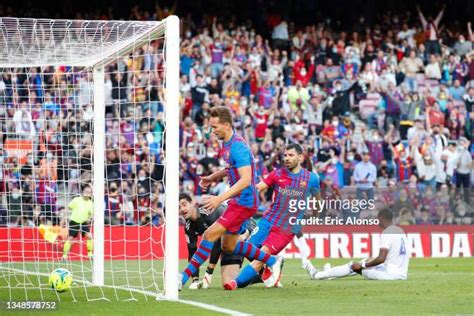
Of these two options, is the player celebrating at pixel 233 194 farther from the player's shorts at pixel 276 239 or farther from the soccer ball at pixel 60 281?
the soccer ball at pixel 60 281

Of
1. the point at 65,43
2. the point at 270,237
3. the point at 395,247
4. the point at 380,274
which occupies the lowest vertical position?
the point at 380,274

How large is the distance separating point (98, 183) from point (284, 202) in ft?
8.83

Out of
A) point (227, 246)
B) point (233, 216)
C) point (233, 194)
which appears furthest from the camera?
point (227, 246)

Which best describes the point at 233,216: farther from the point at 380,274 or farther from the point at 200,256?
the point at 380,274

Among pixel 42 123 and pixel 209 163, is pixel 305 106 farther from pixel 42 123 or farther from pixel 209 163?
pixel 42 123

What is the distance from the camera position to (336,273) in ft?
52.5

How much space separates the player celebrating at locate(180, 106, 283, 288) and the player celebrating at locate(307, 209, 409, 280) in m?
2.20

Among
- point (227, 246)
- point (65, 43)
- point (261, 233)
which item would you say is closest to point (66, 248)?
point (261, 233)

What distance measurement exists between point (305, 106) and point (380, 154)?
2592mm

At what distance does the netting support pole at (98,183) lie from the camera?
50.0 ft

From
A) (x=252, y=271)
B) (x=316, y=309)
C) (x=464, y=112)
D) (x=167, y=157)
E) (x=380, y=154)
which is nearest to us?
(x=316, y=309)

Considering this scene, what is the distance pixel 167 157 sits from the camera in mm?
12195

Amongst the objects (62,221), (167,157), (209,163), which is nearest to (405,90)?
(209,163)

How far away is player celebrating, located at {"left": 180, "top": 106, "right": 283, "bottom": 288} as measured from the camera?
1283cm
